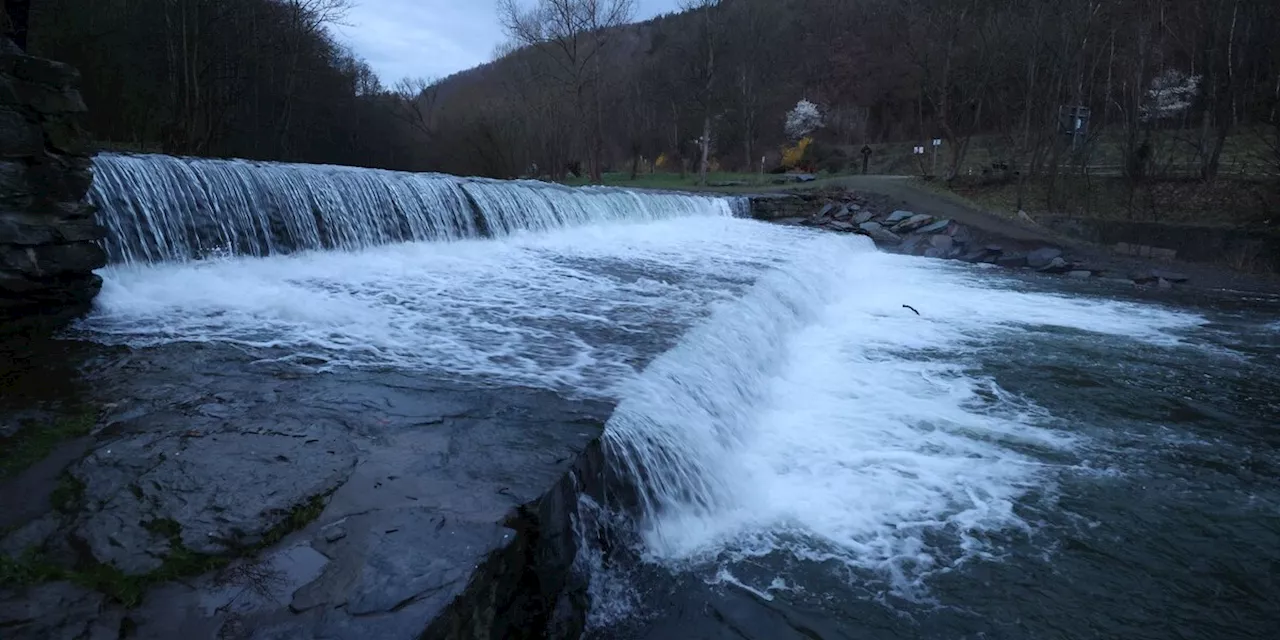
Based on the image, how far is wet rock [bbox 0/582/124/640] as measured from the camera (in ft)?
6.55

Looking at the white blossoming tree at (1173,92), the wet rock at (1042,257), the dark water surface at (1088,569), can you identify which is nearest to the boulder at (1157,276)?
the wet rock at (1042,257)

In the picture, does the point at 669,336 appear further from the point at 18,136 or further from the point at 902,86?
the point at 902,86

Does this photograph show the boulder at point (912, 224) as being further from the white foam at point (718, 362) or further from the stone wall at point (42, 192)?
the stone wall at point (42, 192)

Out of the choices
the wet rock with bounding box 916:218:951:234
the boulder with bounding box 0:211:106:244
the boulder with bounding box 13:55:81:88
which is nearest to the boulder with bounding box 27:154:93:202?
the boulder with bounding box 0:211:106:244

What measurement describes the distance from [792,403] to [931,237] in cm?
1456

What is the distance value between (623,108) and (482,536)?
164 ft

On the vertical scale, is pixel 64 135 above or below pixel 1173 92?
below

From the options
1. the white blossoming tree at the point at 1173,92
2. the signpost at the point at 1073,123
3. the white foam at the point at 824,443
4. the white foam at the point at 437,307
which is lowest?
the white foam at the point at 824,443

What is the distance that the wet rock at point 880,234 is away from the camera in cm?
1933

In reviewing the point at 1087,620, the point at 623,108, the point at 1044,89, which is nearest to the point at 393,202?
the point at 1087,620

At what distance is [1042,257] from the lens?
1664cm

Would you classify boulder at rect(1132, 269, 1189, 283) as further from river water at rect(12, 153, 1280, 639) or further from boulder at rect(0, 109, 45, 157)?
boulder at rect(0, 109, 45, 157)

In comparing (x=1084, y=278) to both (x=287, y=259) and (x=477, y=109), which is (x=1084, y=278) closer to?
(x=287, y=259)

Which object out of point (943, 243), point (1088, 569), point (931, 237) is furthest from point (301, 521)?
point (931, 237)
